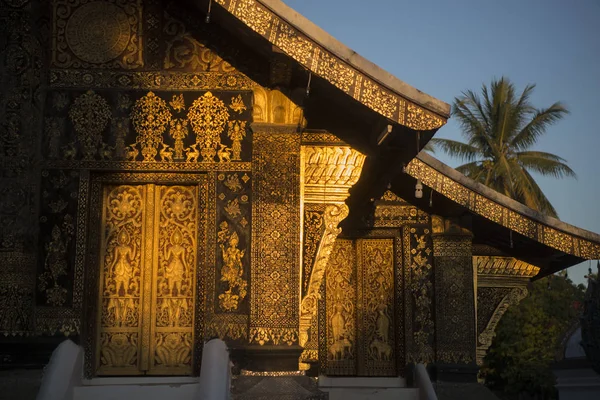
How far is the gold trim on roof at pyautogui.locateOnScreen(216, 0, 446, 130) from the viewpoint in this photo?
8148mm

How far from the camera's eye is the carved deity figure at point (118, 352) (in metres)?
8.80

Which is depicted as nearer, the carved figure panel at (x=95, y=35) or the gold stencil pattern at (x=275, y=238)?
the gold stencil pattern at (x=275, y=238)

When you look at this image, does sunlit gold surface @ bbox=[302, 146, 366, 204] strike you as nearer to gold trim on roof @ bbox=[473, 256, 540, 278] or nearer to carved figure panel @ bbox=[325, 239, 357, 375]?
carved figure panel @ bbox=[325, 239, 357, 375]

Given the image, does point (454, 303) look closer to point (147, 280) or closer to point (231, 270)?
point (231, 270)

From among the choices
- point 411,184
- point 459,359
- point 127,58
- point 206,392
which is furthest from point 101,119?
point 459,359

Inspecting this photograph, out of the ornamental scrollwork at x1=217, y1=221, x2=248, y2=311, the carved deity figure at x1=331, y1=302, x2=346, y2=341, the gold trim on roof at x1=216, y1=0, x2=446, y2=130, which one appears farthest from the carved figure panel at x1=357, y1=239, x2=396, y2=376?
the gold trim on roof at x1=216, y1=0, x2=446, y2=130

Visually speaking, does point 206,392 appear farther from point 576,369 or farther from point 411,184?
point 576,369

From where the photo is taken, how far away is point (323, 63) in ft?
26.9

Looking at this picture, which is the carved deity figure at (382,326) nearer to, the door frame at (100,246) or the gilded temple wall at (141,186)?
the gilded temple wall at (141,186)

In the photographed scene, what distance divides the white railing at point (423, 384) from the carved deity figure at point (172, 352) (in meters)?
3.52

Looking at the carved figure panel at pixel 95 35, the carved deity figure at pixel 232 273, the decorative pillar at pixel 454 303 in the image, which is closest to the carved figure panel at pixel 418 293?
the decorative pillar at pixel 454 303

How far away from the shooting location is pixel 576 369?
1334cm

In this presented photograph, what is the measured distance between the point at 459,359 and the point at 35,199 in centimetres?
637

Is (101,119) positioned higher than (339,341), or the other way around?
(101,119)
